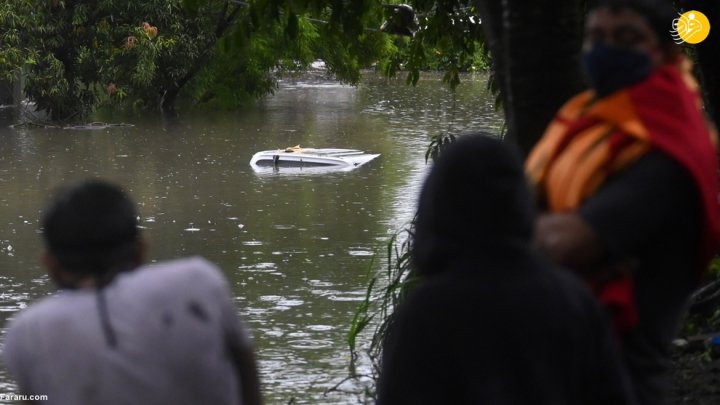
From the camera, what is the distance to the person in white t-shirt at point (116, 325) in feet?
7.78

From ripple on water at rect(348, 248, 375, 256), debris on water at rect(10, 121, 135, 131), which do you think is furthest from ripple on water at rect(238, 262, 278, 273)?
debris on water at rect(10, 121, 135, 131)

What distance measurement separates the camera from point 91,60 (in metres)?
37.7

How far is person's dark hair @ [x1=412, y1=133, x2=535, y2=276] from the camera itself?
7.53ft

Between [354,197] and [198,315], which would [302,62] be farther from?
[198,315]

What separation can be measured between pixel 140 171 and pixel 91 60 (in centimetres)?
1180

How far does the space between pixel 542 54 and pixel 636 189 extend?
1.52 meters

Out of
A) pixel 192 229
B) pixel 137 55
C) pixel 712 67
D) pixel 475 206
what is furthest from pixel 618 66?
pixel 137 55

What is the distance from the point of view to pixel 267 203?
2216 centimetres

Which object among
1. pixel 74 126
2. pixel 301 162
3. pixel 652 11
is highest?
pixel 652 11

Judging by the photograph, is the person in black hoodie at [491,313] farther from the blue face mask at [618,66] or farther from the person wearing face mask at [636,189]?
the blue face mask at [618,66]

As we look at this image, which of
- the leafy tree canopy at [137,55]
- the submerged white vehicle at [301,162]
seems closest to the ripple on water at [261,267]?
the submerged white vehicle at [301,162]

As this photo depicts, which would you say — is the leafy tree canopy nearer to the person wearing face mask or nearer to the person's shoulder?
the person wearing face mask

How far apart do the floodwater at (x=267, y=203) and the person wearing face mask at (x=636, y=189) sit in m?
6.25

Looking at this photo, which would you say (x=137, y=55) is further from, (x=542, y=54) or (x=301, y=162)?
(x=542, y=54)
